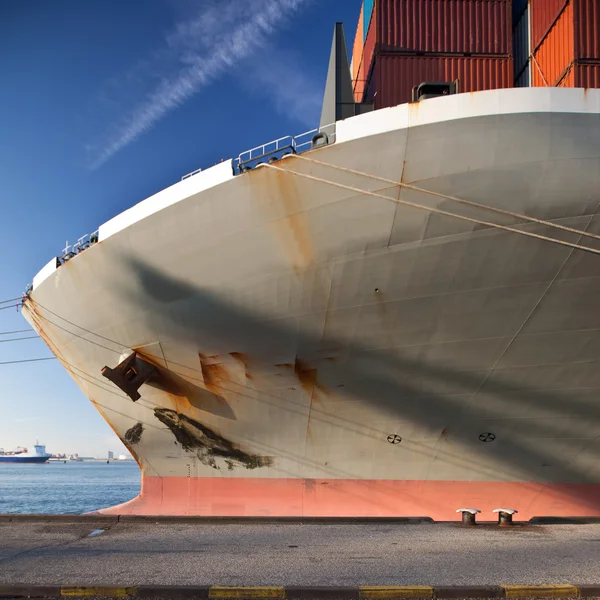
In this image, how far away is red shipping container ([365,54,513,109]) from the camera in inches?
543

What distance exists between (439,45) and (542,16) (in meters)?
2.29

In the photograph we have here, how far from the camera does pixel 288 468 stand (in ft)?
42.0

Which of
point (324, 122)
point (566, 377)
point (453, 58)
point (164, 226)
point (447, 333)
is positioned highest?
point (453, 58)

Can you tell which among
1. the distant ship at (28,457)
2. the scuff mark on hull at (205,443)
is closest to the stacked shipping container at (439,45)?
the scuff mark on hull at (205,443)

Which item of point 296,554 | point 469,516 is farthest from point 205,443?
point 296,554

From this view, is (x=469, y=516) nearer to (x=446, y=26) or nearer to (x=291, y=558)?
(x=291, y=558)

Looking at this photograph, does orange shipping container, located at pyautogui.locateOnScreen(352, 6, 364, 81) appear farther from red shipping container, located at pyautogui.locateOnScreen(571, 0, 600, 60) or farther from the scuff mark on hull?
the scuff mark on hull

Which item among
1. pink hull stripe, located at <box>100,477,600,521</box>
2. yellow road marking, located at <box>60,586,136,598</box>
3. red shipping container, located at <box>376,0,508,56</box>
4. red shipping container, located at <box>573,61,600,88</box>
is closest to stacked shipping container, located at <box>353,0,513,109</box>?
red shipping container, located at <box>376,0,508,56</box>

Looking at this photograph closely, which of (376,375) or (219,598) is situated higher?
(376,375)

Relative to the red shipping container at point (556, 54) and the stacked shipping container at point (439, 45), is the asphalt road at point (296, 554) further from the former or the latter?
the stacked shipping container at point (439, 45)

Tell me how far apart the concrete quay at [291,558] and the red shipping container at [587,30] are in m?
8.71

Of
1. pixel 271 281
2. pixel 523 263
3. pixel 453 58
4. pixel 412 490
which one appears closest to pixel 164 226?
pixel 271 281

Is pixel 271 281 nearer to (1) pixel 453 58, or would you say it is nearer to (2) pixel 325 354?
(2) pixel 325 354

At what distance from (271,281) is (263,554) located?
516 centimetres
